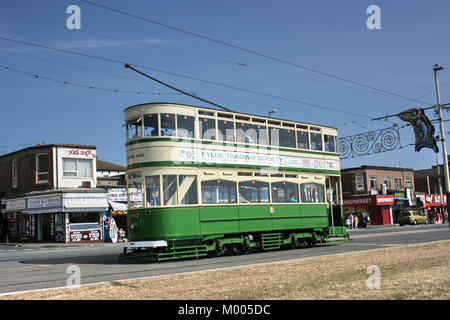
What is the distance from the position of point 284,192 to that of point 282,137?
215 cm

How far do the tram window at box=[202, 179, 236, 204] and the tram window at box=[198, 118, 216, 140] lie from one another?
154cm

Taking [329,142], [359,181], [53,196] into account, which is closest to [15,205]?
[53,196]

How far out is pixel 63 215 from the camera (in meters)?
33.2

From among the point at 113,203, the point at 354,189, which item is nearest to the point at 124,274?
the point at 113,203

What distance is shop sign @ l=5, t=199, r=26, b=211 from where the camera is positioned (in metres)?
35.4

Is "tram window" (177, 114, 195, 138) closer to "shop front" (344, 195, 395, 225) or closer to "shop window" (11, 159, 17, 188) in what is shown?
"shop window" (11, 159, 17, 188)

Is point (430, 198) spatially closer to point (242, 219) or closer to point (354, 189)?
point (354, 189)

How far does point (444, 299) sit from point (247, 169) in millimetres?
11057

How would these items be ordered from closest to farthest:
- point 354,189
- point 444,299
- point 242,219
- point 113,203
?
point 444,299 < point 242,219 < point 113,203 < point 354,189

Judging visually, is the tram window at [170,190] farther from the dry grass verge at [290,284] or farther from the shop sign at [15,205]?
the shop sign at [15,205]

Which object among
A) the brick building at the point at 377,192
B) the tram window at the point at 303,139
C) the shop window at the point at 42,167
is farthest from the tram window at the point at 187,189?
the brick building at the point at 377,192

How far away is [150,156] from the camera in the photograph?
1542 centimetres

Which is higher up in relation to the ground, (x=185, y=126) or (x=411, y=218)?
(x=185, y=126)

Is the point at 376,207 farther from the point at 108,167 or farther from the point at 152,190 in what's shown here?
the point at 152,190
